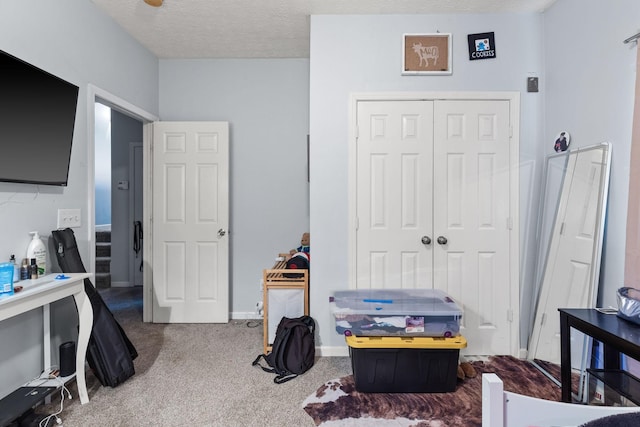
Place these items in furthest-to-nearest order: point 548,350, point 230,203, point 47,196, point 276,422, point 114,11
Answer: point 230,203 → point 114,11 → point 548,350 → point 47,196 → point 276,422

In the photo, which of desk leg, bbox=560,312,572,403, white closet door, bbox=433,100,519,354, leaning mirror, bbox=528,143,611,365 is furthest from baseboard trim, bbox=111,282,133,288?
desk leg, bbox=560,312,572,403

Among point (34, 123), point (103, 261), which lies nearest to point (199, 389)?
point (34, 123)

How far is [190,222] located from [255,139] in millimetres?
1103

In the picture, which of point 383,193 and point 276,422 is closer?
point 276,422

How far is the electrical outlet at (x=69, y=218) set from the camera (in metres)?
2.17

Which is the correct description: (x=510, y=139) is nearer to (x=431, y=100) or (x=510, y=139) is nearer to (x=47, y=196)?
(x=431, y=100)

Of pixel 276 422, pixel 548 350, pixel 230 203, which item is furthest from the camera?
pixel 230 203

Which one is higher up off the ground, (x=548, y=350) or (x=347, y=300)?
(x=347, y=300)

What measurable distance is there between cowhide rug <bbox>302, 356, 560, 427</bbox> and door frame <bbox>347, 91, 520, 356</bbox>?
1.52ft

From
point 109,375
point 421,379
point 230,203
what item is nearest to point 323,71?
point 230,203

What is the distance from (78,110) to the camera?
7.48 ft

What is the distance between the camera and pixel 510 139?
8.46ft

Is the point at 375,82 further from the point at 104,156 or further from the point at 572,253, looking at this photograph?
the point at 104,156

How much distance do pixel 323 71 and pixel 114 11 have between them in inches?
67.5
